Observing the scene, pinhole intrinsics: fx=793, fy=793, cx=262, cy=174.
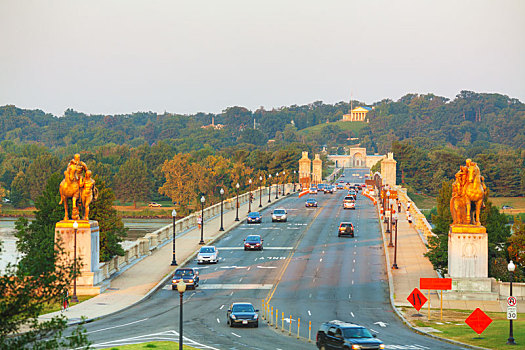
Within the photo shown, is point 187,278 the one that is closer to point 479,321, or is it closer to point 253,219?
point 479,321

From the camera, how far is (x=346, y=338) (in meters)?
29.0

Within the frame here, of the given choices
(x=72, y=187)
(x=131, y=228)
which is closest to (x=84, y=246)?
(x=72, y=187)

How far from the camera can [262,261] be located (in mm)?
62031

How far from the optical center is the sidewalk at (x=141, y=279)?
4284 centimetres

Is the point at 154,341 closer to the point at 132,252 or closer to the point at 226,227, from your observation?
the point at 132,252

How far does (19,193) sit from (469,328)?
151840mm

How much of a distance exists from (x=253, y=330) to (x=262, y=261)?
24449 mm

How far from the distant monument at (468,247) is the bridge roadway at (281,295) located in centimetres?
464

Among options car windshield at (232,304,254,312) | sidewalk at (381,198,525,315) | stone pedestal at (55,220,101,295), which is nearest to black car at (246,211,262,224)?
sidewalk at (381,198,525,315)

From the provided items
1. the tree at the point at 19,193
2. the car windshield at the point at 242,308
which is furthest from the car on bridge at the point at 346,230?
the tree at the point at 19,193

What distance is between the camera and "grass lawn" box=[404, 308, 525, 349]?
34.5 metres

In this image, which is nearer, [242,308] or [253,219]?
[242,308]

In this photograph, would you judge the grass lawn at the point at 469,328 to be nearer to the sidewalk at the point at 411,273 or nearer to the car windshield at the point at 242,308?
the sidewalk at the point at 411,273

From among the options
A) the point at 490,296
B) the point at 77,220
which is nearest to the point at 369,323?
the point at 490,296
